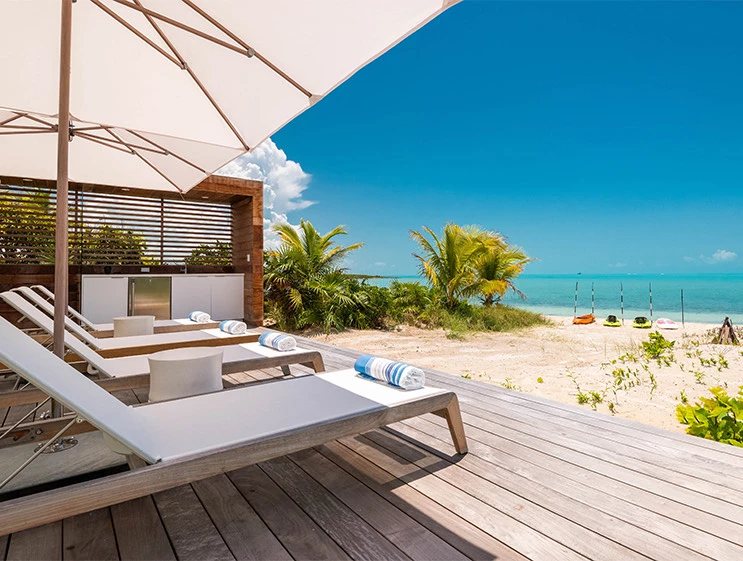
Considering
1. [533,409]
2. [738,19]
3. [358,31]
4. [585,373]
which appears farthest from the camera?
[738,19]

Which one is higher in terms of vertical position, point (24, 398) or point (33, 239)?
point (33, 239)

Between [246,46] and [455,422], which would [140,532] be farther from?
[246,46]

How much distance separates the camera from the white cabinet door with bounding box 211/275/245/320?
7.86m

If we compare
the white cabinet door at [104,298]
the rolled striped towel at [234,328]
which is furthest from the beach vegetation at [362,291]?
the rolled striped towel at [234,328]

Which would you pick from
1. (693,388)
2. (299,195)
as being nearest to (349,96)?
(299,195)

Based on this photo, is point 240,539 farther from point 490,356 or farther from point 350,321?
point 350,321

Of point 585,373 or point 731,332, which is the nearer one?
point 585,373

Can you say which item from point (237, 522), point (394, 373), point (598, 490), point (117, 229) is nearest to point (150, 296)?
point (117, 229)

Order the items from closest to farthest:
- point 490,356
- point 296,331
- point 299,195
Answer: point 490,356 < point 296,331 < point 299,195

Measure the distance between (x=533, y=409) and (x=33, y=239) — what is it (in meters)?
8.09

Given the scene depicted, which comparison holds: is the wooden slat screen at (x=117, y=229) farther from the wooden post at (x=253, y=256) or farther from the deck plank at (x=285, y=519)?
the deck plank at (x=285, y=519)

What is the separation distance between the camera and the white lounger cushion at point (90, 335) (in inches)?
125

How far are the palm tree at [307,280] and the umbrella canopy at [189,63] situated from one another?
5.01 metres

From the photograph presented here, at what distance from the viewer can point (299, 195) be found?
39906 mm
